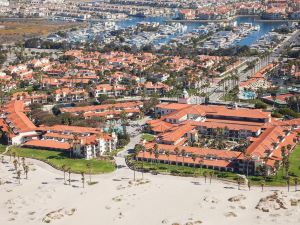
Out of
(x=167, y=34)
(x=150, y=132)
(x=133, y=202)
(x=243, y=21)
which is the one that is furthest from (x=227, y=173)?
(x=243, y=21)

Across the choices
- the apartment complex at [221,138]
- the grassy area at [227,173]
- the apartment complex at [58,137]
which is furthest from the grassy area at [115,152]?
the grassy area at [227,173]

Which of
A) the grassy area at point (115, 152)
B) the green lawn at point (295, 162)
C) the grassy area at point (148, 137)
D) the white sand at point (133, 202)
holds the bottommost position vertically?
the white sand at point (133, 202)

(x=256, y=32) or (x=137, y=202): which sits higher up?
(x=256, y=32)

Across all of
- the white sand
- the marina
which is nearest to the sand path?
the white sand

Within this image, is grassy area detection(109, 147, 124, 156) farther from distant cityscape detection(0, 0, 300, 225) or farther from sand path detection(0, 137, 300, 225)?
sand path detection(0, 137, 300, 225)

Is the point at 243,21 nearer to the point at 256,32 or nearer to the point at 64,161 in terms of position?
the point at 256,32

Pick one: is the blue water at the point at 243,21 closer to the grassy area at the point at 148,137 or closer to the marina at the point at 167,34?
the marina at the point at 167,34

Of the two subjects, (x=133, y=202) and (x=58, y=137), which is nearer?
(x=133, y=202)
